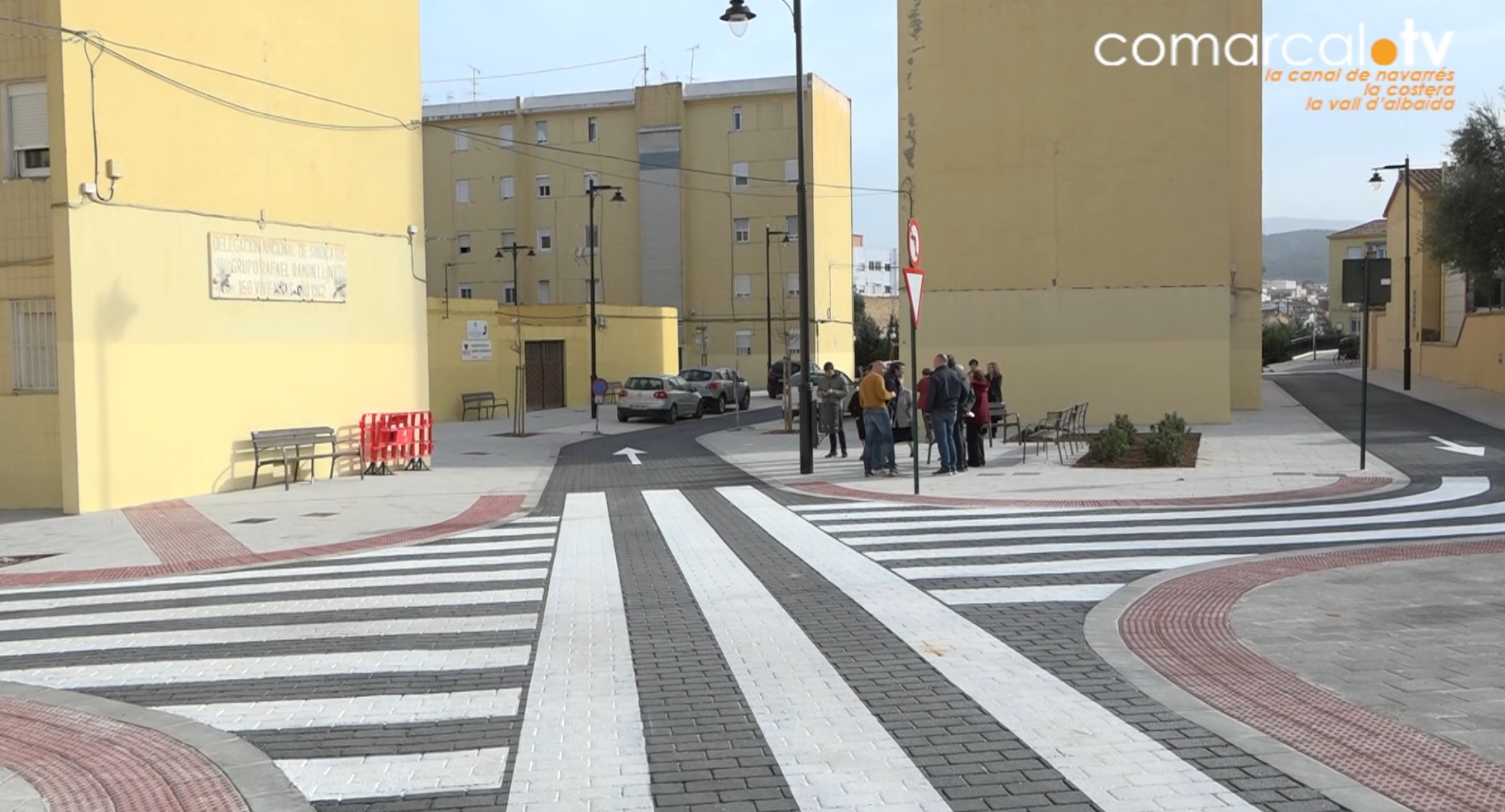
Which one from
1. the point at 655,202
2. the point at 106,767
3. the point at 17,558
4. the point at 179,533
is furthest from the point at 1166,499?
the point at 655,202

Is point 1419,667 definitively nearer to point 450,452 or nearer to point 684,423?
point 450,452

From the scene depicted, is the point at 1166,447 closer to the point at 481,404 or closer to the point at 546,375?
the point at 481,404

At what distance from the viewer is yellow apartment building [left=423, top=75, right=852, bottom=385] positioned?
198 ft

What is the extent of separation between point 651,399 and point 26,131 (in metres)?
20.6

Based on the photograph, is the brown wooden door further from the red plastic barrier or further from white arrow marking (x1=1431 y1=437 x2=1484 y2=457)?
white arrow marking (x1=1431 y1=437 x2=1484 y2=457)

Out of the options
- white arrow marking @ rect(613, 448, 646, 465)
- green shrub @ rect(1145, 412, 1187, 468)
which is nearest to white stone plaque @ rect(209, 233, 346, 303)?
white arrow marking @ rect(613, 448, 646, 465)

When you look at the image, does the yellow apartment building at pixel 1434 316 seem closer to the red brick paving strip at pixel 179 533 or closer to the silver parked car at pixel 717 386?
the silver parked car at pixel 717 386

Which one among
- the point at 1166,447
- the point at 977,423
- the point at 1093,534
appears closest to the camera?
the point at 1093,534

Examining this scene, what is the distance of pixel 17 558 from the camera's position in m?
12.8

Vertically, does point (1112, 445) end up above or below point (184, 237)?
below

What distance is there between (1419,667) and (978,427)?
482 inches

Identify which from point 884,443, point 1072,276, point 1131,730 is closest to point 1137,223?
point 1072,276

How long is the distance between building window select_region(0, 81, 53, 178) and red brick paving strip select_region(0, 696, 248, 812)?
1218 cm

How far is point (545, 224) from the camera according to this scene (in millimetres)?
62781
